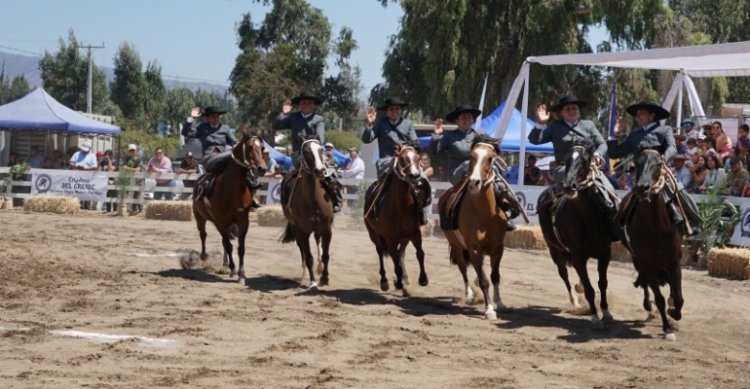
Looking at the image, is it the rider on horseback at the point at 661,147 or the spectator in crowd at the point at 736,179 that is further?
the spectator in crowd at the point at 736,179

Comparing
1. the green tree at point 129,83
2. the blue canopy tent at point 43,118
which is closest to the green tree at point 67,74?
the green tree at point 129,83

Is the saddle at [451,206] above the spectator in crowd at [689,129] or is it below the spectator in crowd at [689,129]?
below

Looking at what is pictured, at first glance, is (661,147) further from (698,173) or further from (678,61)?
(678,61)

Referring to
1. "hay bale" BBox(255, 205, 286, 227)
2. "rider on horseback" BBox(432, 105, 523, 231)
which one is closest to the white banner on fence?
"hay bale" BBox(255, 205, 286, 227)

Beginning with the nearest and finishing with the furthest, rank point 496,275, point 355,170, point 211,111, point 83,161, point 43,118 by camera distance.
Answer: point 496,275, point 211,111, point 355,170, point 83,161, point 43,118

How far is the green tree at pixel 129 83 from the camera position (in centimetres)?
9231

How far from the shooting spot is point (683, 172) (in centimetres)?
2111

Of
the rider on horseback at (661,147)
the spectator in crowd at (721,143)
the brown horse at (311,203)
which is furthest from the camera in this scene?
the spectator in crowd at (721,143)

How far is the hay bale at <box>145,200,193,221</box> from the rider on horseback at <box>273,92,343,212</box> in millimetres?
12631

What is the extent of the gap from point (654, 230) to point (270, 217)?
16.2m

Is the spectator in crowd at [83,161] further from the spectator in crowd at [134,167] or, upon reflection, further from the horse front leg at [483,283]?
the horse front leg at [483,283]

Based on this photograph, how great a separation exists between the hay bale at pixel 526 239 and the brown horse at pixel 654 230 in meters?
10.0

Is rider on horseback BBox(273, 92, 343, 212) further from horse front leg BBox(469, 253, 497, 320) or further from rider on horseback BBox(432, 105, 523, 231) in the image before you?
horse front leg BBox(469, 253, 497, 320)

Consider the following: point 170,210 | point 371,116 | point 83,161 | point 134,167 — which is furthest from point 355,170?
point 371,116
